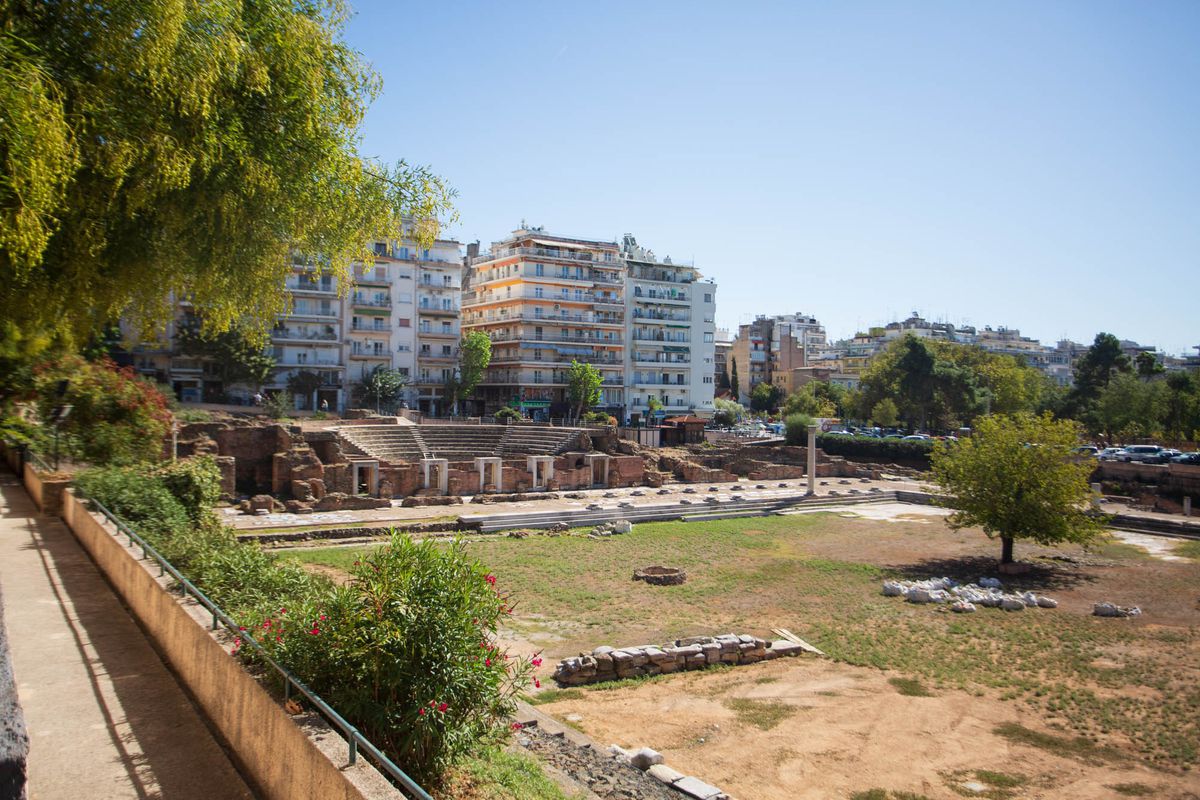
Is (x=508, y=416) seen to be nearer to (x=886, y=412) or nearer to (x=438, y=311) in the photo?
(x=438, y=311)

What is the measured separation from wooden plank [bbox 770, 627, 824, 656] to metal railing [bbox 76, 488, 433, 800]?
41.3 ft

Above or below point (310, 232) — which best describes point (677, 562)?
below

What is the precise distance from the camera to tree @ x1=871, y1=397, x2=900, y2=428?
70.6 meters

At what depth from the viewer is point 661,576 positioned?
22.9 meters

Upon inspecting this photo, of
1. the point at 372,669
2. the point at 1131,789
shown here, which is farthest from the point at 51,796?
the point at 1131,789

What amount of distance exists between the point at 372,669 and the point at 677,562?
67.9ft

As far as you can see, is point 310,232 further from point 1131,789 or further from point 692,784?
point 1131,789

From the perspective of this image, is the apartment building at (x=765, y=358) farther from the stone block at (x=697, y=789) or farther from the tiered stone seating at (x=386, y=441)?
the stone block at (x=697, y=789)

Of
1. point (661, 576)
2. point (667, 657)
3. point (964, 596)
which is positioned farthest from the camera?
point (661, 576)

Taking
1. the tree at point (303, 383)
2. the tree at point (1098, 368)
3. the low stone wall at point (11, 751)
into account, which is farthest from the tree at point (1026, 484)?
the tree at point (1098, 368)

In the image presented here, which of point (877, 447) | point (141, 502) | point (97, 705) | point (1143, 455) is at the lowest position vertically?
point (877, 447)

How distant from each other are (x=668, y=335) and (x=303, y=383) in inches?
1360

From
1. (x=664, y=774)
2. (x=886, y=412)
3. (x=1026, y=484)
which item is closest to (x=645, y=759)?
(x=664, y=774)

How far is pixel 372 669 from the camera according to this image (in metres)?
5.81
